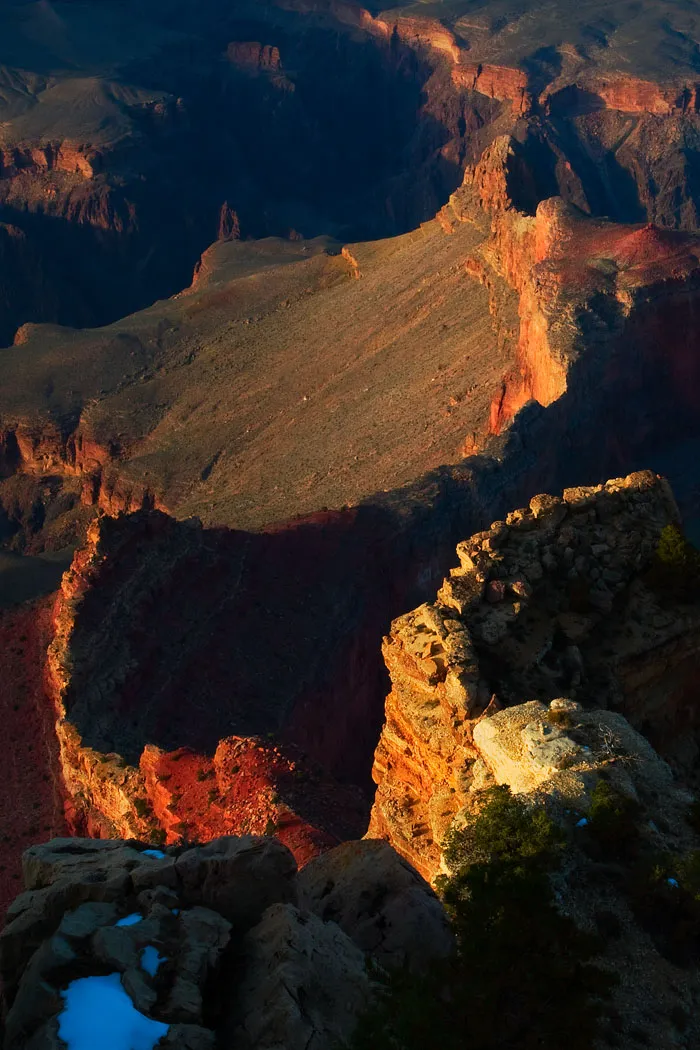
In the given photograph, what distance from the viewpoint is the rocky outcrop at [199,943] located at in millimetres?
17172

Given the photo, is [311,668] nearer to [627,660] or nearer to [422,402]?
[627,660]

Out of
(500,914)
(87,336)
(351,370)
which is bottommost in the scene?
(87,336)

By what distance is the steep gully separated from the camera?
48406 mm

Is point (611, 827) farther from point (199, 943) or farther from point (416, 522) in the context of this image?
point (416, 522)

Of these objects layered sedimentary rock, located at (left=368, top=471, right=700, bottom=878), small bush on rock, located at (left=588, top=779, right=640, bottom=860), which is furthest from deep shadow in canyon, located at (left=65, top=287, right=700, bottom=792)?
small bush on rock, located at (left=588, top=779, right=640, bottom=860)

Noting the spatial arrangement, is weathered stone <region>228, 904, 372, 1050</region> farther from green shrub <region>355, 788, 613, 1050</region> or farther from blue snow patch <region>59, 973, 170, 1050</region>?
blue snow patch <region>59, 973, 170, 1050</region>

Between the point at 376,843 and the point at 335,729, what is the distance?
2993 centimetres

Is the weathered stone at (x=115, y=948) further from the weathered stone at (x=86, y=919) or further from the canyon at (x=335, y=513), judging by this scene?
the canyon at (x=335, y=513)

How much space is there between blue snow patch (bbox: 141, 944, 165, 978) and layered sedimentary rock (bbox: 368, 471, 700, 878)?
8068 millimetres

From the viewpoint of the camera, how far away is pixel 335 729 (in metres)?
52.3

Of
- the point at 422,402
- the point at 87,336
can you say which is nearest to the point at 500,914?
the point at 422,402

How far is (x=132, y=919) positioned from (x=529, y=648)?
12.1 m

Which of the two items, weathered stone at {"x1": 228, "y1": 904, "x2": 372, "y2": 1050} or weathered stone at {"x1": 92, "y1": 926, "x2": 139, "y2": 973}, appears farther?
weathered stone at {"x1": 92, "y1": 926, "x2": 139, "y2": 973}

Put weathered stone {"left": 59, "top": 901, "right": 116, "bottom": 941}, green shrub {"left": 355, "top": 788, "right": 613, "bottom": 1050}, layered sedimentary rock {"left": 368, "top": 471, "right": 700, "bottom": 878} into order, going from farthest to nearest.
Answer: layered sedimentary rock {"left": 368, "top": 471, "right": 700, "bottom": 878}, weathered stone {"left": 59, "top": 901, "right": 116, "bottom": 941}, green shrub {"left": 355, "top": 788, "right": 613, "bottom": 1050}
